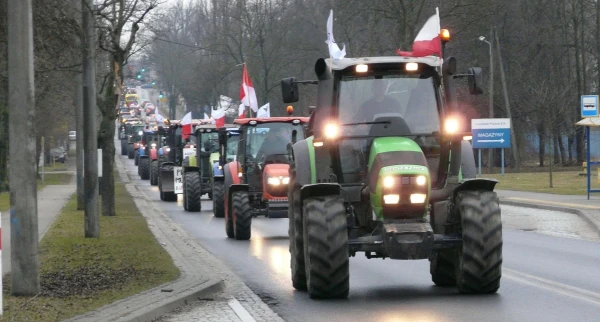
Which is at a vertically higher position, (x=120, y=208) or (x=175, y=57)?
(x=175, y=57)

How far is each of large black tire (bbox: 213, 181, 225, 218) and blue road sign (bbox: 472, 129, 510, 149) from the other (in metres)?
24.4

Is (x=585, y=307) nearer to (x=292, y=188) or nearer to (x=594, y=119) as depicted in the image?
(x=292, y=188)

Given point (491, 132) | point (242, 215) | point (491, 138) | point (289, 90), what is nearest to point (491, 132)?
point (491, 132)

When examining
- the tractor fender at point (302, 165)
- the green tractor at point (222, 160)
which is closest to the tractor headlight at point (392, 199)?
the tractor fender at point (302, 165)

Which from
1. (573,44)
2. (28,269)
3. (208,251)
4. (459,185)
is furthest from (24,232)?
(573,44)

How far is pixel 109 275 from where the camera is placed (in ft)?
50.3

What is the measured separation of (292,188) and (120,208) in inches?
806

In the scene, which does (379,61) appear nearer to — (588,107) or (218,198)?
(218,198)

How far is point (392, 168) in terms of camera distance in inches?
498

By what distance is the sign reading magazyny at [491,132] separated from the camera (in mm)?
54062

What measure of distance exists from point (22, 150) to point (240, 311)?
9.86 feet

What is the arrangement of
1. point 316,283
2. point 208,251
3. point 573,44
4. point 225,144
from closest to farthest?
point 316,283 < point 208,251 < point 225,144 < point 573,44

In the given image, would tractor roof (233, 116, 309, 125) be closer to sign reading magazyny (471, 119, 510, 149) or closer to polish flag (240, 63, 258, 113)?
polish flag (240, 63, 258, 113)

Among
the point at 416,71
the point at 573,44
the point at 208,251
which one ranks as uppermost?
the point at 573,44
